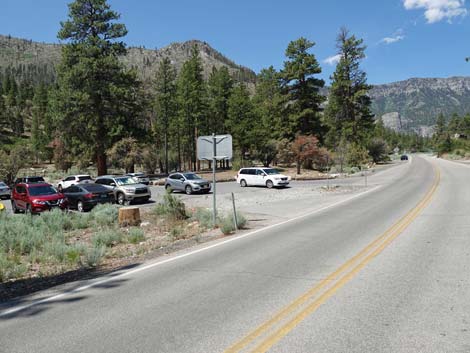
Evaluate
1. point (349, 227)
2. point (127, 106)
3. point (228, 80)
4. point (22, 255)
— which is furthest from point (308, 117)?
point (22, 255)

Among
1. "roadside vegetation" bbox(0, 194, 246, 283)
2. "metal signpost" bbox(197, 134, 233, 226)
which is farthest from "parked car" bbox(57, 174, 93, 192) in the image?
"metal signpost" bbox(197, 134, 233, 226)

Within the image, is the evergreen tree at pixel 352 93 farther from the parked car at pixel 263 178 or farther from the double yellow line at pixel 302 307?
the double yellow line at pixel 302 307

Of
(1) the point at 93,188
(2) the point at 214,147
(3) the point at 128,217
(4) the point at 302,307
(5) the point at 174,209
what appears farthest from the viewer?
(1) the point at 93,188

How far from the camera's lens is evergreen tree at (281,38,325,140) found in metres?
51.9

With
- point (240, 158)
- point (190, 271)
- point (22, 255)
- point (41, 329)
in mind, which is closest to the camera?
point (41, 329)

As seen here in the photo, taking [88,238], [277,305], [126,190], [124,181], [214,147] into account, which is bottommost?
[88,238]

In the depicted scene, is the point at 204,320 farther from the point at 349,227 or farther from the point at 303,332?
the point at 349,227

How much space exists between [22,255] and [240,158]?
5007cm

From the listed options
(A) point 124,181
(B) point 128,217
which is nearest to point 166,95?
(A) point 124,181

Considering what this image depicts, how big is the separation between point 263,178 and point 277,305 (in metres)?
26.3

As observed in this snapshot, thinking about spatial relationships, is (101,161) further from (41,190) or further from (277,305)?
(277,305)

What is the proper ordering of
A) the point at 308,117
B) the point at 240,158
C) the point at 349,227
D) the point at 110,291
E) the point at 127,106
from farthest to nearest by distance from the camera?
the point at 240,158 → the point at 308,117 → the point at 127,106 → the point at 349,227 → the point at 110,291

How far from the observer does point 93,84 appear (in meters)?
42.0

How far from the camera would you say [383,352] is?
3979 millimetres
